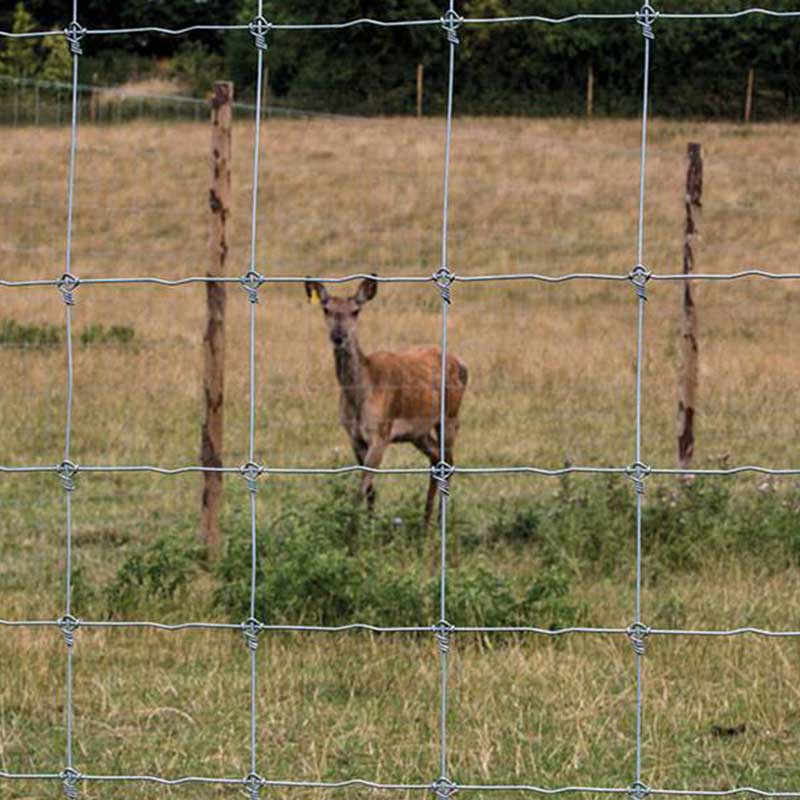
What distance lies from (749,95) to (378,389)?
603 inches

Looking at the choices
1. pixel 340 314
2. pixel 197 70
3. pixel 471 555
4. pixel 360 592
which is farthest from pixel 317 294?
pixel 197 70

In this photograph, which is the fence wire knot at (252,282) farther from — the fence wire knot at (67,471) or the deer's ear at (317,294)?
the deer's ear at (317,294)

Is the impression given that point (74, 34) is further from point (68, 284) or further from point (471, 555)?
point (471, 555)

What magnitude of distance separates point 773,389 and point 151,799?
871 cm

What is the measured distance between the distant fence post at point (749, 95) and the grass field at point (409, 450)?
345 mm

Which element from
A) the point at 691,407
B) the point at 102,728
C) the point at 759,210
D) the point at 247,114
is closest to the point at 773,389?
the point at 691,407

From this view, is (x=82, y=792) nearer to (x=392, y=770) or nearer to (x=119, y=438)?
(x=392, y=770)

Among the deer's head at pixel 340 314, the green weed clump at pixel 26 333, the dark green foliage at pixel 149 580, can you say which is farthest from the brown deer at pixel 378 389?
the green weed clump at pixel 26 333

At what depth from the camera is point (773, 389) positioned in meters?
13.4

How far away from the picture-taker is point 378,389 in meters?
11.3

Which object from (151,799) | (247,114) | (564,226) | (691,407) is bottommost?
(151,799)

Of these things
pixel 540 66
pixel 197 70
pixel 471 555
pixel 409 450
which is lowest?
pixel 471 555

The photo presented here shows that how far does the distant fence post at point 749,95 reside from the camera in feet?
81.6

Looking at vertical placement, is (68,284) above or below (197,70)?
below
